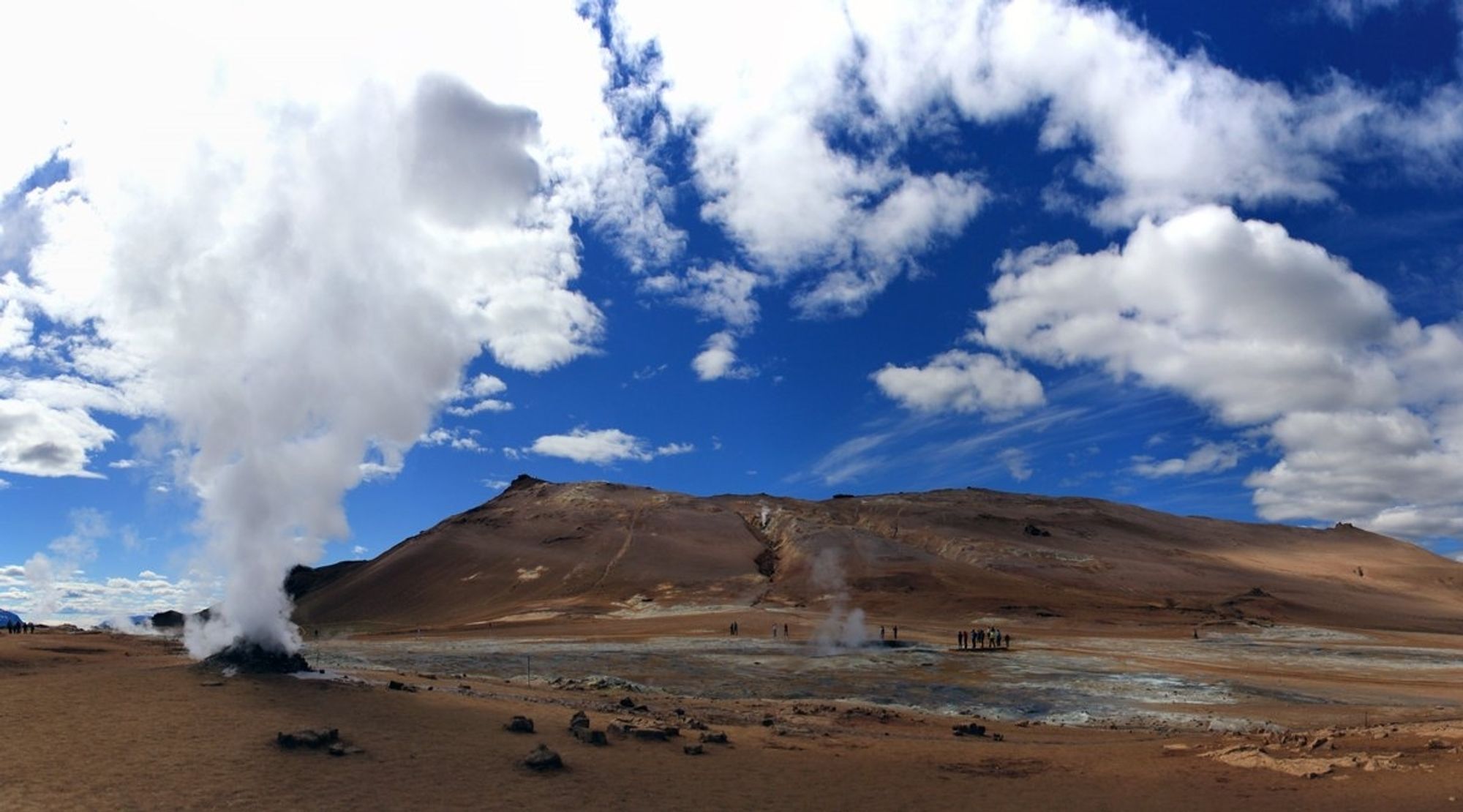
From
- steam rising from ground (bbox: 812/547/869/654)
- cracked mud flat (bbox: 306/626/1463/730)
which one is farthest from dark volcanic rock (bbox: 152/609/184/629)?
steam rising from ground (bbox: 812/547/869/654)

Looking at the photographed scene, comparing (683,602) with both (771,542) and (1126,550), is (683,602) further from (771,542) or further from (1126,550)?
(1126,550)

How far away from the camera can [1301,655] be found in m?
62.2

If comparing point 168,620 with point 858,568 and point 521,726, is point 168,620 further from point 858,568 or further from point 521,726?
point 521,726

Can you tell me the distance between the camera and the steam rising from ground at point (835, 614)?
58.8 meters

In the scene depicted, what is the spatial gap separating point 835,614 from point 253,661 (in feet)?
208

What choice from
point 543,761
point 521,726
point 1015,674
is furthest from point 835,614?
point 543,761

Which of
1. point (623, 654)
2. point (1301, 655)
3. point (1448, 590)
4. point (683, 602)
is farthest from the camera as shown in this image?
point (1448, 590)

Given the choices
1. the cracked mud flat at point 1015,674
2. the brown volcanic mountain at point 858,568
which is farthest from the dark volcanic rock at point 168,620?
the cracked mud flat at point 1015,674

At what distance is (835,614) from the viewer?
85062 millimetres

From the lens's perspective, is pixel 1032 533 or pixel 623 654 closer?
pixel 623 654

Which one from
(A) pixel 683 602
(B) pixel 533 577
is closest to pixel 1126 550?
(A) pixel 683 602

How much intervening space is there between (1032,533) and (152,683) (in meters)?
139

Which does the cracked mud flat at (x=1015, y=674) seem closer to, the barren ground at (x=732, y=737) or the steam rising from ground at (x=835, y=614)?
the barren ground at (x=732, y=737)

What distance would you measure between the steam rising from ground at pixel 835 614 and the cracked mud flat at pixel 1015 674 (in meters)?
1.81
